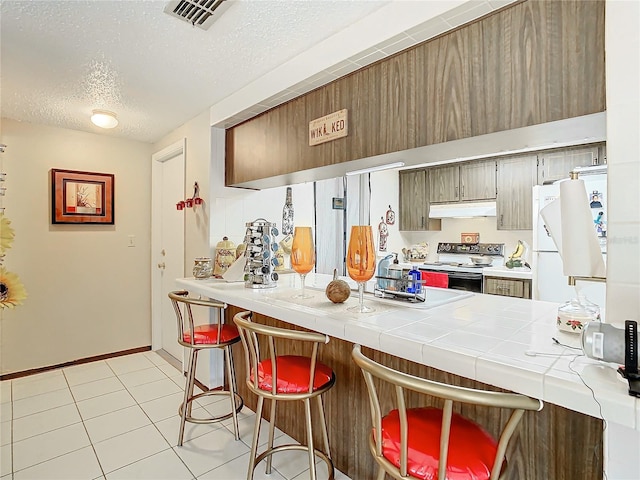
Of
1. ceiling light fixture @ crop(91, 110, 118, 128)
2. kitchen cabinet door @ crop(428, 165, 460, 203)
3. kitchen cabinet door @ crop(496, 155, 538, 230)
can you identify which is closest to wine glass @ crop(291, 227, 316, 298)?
ceiling light fixture @ crop(91, 110, 118, 128)

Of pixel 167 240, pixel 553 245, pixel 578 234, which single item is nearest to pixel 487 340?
pixel 578 234

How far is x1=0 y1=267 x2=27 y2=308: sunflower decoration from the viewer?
61 centimetres

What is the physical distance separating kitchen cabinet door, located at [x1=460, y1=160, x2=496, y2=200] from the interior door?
3181 millimetres

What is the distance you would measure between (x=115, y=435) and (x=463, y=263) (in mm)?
3894

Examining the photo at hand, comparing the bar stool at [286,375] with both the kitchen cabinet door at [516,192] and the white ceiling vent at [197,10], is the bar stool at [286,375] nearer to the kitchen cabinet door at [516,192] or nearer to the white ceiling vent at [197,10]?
the white ceiling vent at [197,10]

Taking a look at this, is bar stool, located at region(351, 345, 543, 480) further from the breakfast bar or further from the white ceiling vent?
the white ceiling vent

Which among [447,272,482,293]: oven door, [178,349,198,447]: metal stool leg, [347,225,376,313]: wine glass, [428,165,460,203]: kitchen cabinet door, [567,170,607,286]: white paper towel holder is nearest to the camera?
[567,170,607,286]: white paper towel holder

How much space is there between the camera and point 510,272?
11.8 feet

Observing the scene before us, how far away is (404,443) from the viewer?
956 mm

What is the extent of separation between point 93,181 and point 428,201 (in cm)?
385

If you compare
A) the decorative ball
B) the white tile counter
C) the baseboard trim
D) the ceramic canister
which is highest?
the ceramic canister

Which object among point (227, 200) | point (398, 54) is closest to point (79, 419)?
point (227, 200)

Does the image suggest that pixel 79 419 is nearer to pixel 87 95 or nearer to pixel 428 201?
pixel 87 95

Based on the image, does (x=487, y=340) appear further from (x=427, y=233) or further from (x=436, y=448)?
(x=427, y=233)
